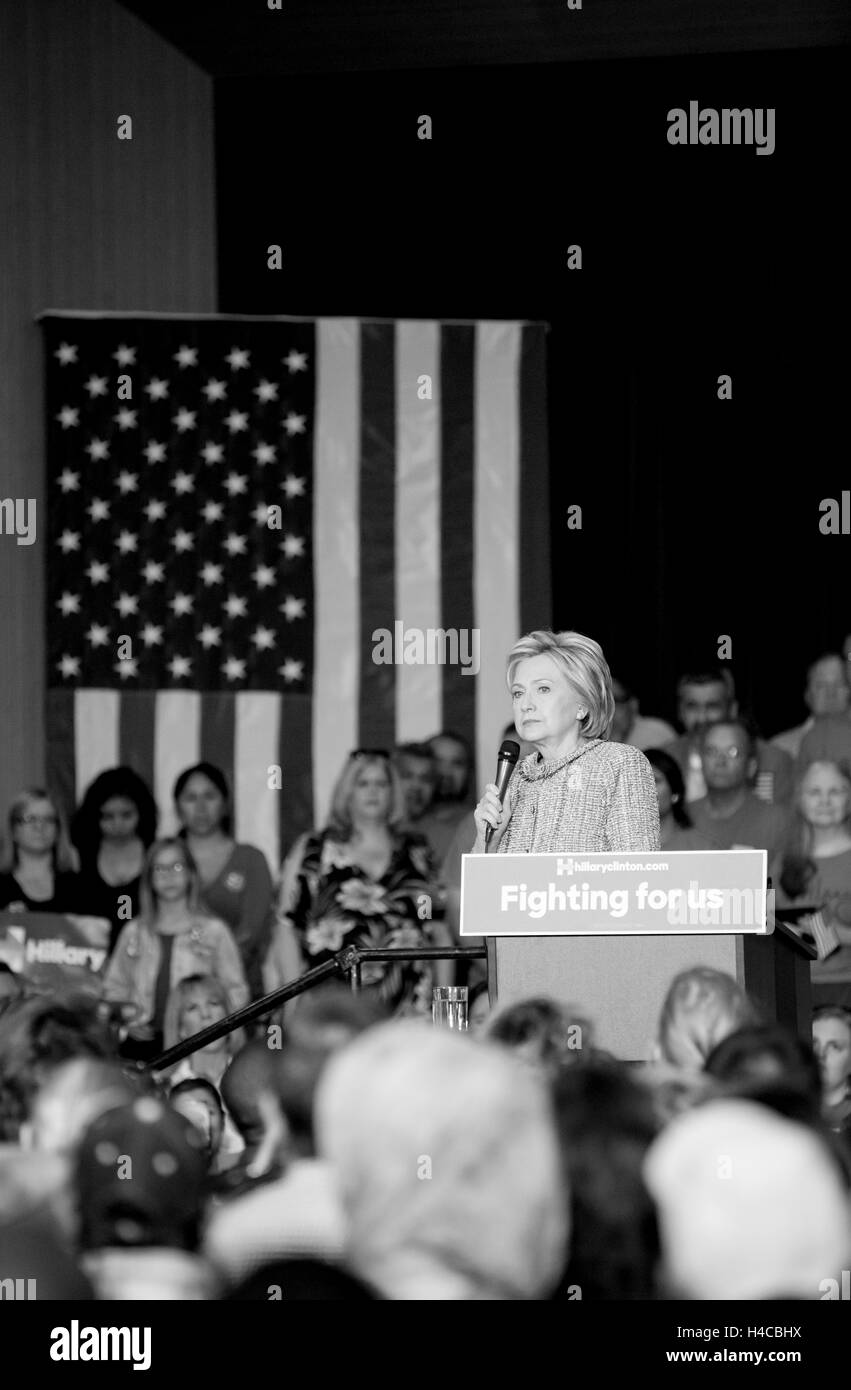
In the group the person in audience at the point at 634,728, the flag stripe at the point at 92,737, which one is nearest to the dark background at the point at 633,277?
the person in audience at the point at 634,728

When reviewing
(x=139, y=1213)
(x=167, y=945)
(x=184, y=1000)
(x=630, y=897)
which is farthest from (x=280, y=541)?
(x=139, y=1213)

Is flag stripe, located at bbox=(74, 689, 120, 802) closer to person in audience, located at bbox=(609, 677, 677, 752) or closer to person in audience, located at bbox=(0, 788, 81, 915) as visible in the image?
person in audience, located at bbox=(0, 788, 81, 915)

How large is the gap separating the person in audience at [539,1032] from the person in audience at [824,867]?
107 inches

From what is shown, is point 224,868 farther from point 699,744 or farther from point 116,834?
point 699,744

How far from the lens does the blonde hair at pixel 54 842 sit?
6.48m

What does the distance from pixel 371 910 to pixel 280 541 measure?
8.34ft

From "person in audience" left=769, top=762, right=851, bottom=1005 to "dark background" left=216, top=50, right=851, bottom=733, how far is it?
2.35m

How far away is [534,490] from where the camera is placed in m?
8.11

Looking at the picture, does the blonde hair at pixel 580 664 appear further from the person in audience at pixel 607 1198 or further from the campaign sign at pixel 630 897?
Answer: the person in audience at pixel 607 1198

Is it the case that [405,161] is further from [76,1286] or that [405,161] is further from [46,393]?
[76,1286]

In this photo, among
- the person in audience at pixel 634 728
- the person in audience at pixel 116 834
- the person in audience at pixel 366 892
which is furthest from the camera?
the person in audience at pixel 634 728

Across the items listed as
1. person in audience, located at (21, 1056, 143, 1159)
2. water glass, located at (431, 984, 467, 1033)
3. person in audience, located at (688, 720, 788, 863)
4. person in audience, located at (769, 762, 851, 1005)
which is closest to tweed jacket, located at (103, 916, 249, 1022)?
person in audience, located at (688, 720, 788, 863)

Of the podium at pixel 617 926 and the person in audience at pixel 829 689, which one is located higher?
the person in audience at pixel 829 689

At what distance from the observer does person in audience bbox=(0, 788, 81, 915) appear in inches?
253
